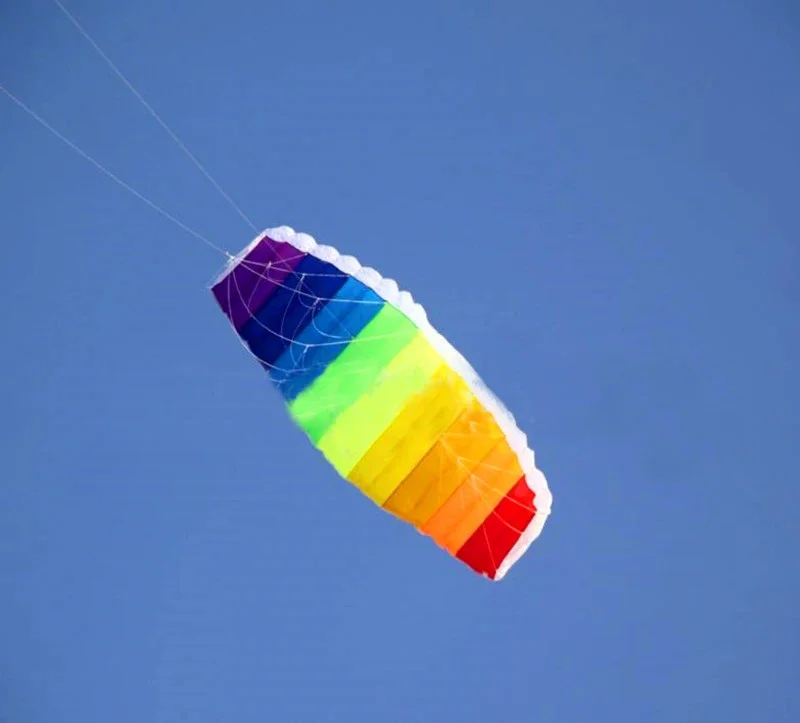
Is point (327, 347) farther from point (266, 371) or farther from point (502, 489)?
point (502, 489)

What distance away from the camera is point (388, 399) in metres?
6.84

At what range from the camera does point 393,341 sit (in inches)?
265

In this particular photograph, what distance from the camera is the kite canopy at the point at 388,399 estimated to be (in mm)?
6680

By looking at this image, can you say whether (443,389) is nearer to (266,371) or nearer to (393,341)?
(393,341)

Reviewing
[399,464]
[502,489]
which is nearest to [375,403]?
[399,464]

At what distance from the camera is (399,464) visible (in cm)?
680

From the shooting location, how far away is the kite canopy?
21.9 ft

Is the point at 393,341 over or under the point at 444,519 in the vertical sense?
over

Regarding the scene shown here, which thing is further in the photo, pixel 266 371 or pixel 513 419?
pixel 266 371

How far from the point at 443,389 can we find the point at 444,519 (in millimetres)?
708

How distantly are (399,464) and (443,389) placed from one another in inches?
18.2

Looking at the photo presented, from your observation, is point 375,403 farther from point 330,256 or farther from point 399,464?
point 330,256

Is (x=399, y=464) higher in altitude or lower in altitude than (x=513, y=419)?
lower

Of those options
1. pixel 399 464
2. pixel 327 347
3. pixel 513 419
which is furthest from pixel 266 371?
pixel 513 419
